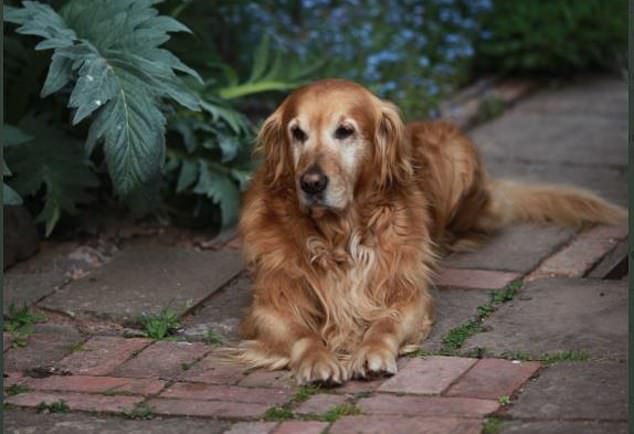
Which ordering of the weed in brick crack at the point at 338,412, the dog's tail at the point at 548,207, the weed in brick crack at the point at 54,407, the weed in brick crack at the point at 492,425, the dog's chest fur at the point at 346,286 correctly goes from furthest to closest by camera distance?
the dog's tail at the point at 548,207 < the dog's chest fur at the point at 346,286 < the weed in brick crack at the point at 54,407 < the weed in brick crack at the point at 338,412 < the weed in brick crack at the point at 492,425

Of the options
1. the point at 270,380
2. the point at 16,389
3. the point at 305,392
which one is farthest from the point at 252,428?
the point at 16,389

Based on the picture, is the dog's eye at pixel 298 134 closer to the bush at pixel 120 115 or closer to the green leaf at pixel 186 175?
the bush at pixel 120 115

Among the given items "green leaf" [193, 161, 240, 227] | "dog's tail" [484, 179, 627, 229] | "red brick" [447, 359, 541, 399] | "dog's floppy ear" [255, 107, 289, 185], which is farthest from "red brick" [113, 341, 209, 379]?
"dog's tail" [484, 179, 627, 229]

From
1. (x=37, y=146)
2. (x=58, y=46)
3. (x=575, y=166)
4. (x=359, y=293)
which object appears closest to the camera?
(x=359, y=293)

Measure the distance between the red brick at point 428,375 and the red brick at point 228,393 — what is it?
300 millimetres

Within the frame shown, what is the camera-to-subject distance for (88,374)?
435cm

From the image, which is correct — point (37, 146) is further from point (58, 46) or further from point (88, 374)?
point (88, 374)

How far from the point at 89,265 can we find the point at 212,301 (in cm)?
66

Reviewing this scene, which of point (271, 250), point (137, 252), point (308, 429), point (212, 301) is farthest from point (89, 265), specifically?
point (308, 429)

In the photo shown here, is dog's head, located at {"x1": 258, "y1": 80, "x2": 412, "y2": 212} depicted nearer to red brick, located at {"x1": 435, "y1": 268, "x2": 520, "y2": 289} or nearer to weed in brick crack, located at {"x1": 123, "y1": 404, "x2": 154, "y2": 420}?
red brick, located at {"x1": 435, "y1": 268, "x2": 520, "y2": 289}

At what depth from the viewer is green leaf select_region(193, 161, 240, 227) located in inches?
227

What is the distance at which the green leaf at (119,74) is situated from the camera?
491 centimetres

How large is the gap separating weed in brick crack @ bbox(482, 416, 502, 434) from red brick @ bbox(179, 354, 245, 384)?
83 centimetres

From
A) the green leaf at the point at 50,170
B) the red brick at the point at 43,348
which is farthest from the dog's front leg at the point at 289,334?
the green leaf at the point at 50,170
